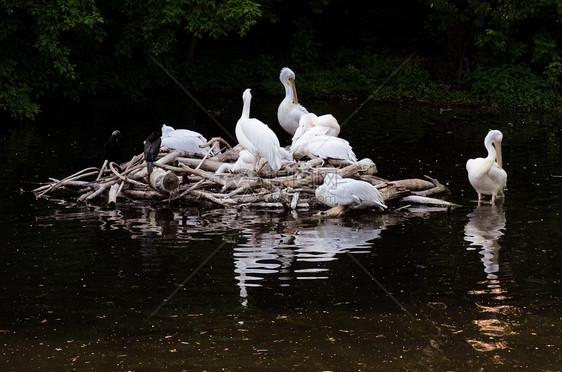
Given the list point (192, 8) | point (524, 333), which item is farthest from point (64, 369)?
point (192, 8)

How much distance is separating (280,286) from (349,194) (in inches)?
123

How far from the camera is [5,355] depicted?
6.55 metres

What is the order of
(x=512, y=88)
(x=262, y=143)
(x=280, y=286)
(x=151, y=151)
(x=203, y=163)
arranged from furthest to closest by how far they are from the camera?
1. (x=512, y=88)
2. (x=203, y=163)
3. (x=262, y=143)
4. (x=151, y=151)
5. (x=280, y=286)

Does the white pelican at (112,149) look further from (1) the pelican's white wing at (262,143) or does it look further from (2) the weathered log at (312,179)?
(2) the weathered log at (312,179)

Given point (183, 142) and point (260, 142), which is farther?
point (183, 142)

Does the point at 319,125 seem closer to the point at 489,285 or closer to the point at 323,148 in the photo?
the point at 323,148

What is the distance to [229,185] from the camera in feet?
38.7

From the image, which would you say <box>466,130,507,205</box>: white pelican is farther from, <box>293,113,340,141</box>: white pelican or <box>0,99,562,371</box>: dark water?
<box>293,113,340,141</box>: white pelican

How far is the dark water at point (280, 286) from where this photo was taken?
6621 millimetres

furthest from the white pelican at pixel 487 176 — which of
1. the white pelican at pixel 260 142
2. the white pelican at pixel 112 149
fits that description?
the white pelican at pixel 112 149

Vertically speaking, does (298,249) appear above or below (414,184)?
below

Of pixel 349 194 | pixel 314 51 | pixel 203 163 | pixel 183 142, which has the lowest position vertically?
pixel 349 194

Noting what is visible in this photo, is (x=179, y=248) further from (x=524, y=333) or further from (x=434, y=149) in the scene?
(x=434, y=149)

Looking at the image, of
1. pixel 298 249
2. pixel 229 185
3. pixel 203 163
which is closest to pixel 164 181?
pixel 229 185
